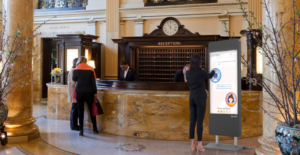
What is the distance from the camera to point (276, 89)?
3373 millimetres

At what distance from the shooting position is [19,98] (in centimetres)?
499

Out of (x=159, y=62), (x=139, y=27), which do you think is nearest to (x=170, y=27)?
(x=159, y=62)

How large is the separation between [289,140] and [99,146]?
3056 mm

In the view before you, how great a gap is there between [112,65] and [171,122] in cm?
634

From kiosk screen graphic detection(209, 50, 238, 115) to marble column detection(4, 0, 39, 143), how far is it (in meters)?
3.51

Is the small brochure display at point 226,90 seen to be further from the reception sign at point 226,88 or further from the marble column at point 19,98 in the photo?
the marble column at point 19,98

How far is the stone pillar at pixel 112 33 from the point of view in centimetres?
1083

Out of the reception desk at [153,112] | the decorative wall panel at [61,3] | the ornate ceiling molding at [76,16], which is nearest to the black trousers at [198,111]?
the reception desk at [153,112]

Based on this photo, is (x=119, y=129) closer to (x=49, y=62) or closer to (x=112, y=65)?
(x=112, y=65)

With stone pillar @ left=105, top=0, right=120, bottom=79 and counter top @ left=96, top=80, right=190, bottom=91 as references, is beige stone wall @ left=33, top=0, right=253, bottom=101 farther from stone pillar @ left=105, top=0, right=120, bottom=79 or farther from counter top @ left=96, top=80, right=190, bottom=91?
counter top @ left=96, top=80, right=190, bottom=91

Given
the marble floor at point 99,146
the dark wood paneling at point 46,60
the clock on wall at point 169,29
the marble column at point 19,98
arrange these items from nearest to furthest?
1. the marble floor at point 99,146
2. the marble column at point 19,98
3. the clock on wall at point 169,29
4. the dark wood paneling at point 46,60

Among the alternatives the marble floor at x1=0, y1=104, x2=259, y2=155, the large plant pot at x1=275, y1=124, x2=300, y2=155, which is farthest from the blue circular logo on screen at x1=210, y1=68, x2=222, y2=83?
the large plant pot at x1=275, y1=124, x2=300, y2=155

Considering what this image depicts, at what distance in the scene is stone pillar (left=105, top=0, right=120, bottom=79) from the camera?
10.8 metres

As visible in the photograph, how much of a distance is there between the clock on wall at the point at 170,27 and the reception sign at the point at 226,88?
16.1 ft
